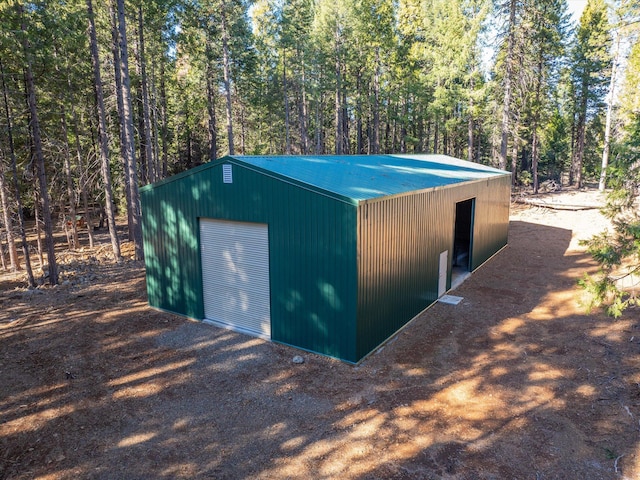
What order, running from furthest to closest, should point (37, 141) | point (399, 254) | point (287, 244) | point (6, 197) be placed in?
point (6, 197)
point (37, 141)
point (399, 254)
point (287, 244)

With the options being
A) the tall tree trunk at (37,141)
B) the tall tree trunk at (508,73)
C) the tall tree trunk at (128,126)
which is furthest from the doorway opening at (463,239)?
the tall tree trunk at (37,141)

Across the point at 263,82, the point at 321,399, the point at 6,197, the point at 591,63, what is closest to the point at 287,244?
the point at 321,399

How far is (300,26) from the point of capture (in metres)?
29.2

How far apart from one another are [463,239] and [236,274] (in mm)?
9257

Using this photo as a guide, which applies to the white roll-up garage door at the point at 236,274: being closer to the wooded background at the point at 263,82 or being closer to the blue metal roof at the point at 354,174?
the blue metal roof at the point at 354,174

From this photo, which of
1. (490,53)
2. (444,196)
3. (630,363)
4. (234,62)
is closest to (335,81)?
(234,62)

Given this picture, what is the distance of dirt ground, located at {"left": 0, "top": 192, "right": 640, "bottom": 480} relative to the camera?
5.44 meters

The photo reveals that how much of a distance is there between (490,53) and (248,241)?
22.6 meters

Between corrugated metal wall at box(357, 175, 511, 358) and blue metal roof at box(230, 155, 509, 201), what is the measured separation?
314mm

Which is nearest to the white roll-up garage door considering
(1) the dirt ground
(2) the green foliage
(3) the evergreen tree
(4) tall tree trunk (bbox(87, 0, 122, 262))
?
(1) the dirt ground

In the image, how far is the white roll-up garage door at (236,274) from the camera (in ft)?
29.3

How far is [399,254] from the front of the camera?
9164 millimetres

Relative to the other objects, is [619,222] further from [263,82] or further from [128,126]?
[263,82]

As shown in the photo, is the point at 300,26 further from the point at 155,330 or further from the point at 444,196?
the point at 155,330
